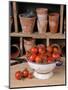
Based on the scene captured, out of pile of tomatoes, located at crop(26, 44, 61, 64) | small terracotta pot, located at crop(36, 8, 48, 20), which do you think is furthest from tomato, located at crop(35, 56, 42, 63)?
small terracotta pot, located at crop(36, 8, 48, 20)

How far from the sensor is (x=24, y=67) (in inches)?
23.2

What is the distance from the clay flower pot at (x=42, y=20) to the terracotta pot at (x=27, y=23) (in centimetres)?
2

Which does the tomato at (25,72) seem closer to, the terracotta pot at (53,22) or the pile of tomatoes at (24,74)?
the pile of tomatoes at (24,74)

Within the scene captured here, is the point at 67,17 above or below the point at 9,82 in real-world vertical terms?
above

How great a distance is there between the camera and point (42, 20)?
0.57 m

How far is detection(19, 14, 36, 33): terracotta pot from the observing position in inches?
22.1

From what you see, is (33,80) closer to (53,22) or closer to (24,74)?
(24,74)

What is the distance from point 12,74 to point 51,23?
179mm

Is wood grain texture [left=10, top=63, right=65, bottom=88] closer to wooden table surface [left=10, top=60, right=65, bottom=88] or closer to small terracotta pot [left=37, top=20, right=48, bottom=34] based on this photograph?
wooden table surface [left=10, top=60, right=65, bottom=88]

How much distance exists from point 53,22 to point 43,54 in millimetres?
95

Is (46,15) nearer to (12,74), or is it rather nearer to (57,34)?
(57,34)

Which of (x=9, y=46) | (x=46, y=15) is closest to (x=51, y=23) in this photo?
(x=46, y=15)

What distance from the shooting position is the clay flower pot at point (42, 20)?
0.56m

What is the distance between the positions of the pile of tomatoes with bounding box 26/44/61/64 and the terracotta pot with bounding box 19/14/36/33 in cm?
5
